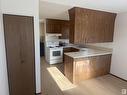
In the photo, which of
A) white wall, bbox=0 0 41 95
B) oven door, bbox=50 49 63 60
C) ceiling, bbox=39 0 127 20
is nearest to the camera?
white wall, bbox=0 0 41 95

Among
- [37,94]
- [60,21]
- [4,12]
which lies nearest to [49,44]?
[60,21]

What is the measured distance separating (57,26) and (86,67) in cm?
289

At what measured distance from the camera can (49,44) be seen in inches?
212

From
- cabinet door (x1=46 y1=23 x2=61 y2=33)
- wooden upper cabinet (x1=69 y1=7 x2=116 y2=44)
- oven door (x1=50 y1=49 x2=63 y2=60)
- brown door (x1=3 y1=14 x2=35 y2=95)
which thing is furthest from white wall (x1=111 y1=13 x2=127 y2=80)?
brown door (x1=3 y1=14 x2=35 y2=95)

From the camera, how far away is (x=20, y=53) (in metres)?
2.10

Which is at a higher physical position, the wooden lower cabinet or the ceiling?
the ceiling

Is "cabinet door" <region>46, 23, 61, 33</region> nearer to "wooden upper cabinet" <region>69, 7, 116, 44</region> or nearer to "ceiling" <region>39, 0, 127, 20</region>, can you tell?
"wooden upper cabinet" <region>69, 7, 116, 44</region>

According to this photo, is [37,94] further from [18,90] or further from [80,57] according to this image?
[80,57]

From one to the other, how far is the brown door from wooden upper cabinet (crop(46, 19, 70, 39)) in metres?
2.91

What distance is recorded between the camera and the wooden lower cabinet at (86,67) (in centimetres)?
295

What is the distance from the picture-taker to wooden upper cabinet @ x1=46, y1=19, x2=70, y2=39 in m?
4.96

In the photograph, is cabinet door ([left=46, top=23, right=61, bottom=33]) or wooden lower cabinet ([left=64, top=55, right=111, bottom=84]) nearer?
wooden lower cabinet ([left=64, top=55, right=111, bottom=84])

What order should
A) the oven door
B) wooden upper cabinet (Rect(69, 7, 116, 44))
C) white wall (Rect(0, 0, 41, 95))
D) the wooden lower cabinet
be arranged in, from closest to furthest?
white wall (Rect(0, 0, 41, 95)) < wooden upper cabinet (Rect(69, 7, 116, 44)) < the wooden lower cabinet < the oven door

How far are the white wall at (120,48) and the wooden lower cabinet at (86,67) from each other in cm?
27
